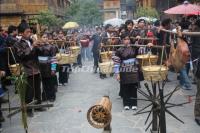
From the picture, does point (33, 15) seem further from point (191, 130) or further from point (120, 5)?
point (120, 5)

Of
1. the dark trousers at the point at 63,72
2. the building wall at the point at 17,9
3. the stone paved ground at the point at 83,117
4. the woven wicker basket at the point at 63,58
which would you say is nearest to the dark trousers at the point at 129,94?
the stone paved ground at the point at 83,117

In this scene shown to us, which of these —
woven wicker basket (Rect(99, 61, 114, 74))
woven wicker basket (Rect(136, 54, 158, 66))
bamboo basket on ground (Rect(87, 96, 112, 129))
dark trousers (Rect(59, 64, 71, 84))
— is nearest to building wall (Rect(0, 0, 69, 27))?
dark trousers (Rect(59, 64, 71, 84))

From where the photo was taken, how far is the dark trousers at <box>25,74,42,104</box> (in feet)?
29.9

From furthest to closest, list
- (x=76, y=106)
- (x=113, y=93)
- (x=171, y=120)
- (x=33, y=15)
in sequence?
1. (x=33, y=15)
2. (x=113, y=93)
3. (x=76, y=106)
4. (x=171, y=120)

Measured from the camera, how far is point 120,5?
201ft

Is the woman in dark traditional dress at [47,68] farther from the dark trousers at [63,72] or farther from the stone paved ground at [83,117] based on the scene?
the dark trousers at [63,72]

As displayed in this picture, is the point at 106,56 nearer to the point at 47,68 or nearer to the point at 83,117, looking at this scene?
the point at 47,68

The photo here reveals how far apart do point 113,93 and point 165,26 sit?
258 centimetres

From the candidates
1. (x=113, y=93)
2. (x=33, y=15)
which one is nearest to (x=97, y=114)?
(x=113, y=93)

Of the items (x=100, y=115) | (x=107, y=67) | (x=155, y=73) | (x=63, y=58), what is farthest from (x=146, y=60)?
(x=100, y=115)

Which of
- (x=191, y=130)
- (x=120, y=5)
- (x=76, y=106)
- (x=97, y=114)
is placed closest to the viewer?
(x=97, y=114)

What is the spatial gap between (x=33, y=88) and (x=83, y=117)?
152 centimetres

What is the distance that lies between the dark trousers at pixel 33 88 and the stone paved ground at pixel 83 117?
1.49 ft

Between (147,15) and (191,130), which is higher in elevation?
(147,15)
